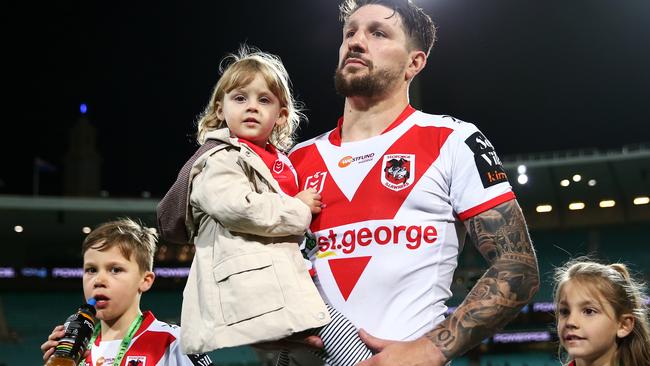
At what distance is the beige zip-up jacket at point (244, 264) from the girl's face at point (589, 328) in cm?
141

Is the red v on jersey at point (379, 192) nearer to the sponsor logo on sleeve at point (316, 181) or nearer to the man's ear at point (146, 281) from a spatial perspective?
the sponsor logo on sleeve at point (316, 181)

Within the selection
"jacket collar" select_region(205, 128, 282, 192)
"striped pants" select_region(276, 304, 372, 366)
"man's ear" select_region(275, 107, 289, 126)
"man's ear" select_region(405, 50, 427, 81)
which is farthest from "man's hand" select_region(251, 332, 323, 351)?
"man's ear" select_region(405, 50, 427, 81)

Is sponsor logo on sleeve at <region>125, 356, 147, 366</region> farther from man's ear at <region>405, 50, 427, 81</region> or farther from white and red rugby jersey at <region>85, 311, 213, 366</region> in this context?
man's ear at <region>405, 50, 427, 81</region>

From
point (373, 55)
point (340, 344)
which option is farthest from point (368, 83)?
point (340, 344)

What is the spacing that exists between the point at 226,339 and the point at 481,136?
951 millimetres

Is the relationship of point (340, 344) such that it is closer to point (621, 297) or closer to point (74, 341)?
point (74, 341)

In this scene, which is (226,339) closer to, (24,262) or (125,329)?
(125,329)

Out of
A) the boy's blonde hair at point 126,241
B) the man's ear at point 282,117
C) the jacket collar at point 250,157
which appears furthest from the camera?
the boy's blonde hair at point 126,241

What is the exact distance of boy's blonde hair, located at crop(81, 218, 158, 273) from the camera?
10.9ft

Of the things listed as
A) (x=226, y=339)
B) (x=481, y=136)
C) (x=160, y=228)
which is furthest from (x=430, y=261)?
(x=160, y=228)

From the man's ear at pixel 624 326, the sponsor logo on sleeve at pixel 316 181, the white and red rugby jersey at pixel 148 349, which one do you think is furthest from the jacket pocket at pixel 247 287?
the man's ear at pixel 624 326

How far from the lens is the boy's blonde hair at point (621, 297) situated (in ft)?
10.3

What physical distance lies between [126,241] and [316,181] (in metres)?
1.26

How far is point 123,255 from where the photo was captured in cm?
331
